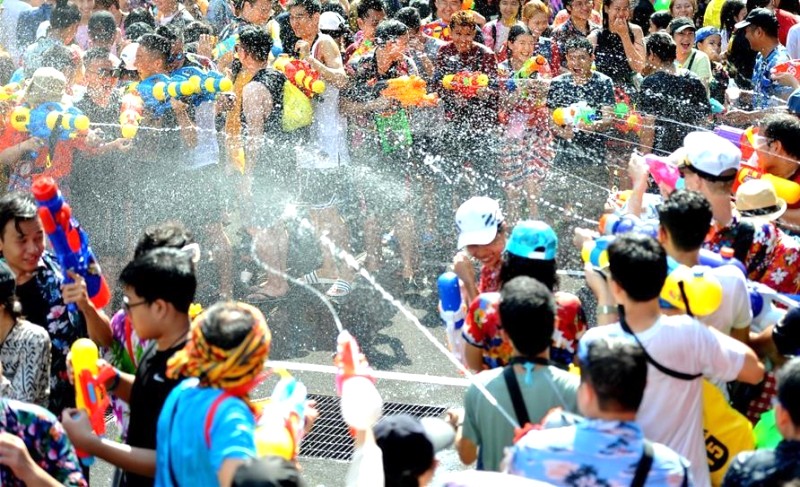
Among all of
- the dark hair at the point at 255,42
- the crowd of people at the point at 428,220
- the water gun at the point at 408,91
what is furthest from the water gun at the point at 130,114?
the water gun at the point at 408,91

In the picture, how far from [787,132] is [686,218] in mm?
1626

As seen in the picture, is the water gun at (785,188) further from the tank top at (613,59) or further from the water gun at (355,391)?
the tank top at (613,59)

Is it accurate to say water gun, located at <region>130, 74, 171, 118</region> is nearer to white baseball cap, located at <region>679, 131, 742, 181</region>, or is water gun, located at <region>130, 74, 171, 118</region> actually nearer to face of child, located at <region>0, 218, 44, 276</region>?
face of child, located at <region>0, 218, 44, 276</region>

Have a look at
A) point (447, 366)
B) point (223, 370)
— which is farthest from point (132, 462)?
point (447, 366)

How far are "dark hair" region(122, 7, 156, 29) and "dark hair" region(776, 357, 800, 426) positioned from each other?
8083mm

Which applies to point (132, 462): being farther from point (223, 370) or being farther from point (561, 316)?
point (561, 316)

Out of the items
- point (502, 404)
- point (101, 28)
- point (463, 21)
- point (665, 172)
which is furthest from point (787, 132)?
point (101, 28)

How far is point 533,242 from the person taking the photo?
416 cm

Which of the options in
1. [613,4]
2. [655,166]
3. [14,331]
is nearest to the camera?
[14,331]

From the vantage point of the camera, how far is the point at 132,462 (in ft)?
11.1

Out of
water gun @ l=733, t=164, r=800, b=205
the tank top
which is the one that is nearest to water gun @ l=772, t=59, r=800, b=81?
the tank top

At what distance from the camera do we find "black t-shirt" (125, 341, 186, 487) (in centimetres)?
348

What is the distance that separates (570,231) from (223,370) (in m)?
5.64

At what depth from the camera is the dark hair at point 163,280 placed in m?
3.60
